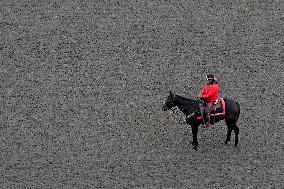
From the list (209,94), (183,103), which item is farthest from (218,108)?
(183,103)

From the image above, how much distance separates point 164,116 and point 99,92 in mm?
3056

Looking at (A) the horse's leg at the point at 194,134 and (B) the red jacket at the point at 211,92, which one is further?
(A) the horse's leg at the point at 194,134

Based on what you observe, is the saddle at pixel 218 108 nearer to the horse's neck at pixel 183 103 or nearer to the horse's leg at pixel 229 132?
the horse's neck at pixel 183 103

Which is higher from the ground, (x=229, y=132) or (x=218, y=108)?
(x=218, y=108)

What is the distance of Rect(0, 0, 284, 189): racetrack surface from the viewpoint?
17.4 metres

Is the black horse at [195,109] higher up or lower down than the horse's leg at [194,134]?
higher up

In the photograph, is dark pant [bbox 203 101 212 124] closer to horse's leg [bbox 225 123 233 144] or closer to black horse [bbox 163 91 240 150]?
black horse [bbox 163 91 240 150]

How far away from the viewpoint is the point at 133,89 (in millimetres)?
21859

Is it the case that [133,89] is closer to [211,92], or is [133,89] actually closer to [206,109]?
[206,109]

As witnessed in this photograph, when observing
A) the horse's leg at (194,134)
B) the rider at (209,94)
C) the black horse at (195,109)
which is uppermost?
the rider at (209,94)

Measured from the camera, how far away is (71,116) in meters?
20.2

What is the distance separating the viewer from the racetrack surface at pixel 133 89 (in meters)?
17.4

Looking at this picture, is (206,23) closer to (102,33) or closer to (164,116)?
(102,33)

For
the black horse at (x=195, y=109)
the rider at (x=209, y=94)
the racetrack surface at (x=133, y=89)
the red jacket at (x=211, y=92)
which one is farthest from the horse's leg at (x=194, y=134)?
the red jacket at (x=211, y=92)
